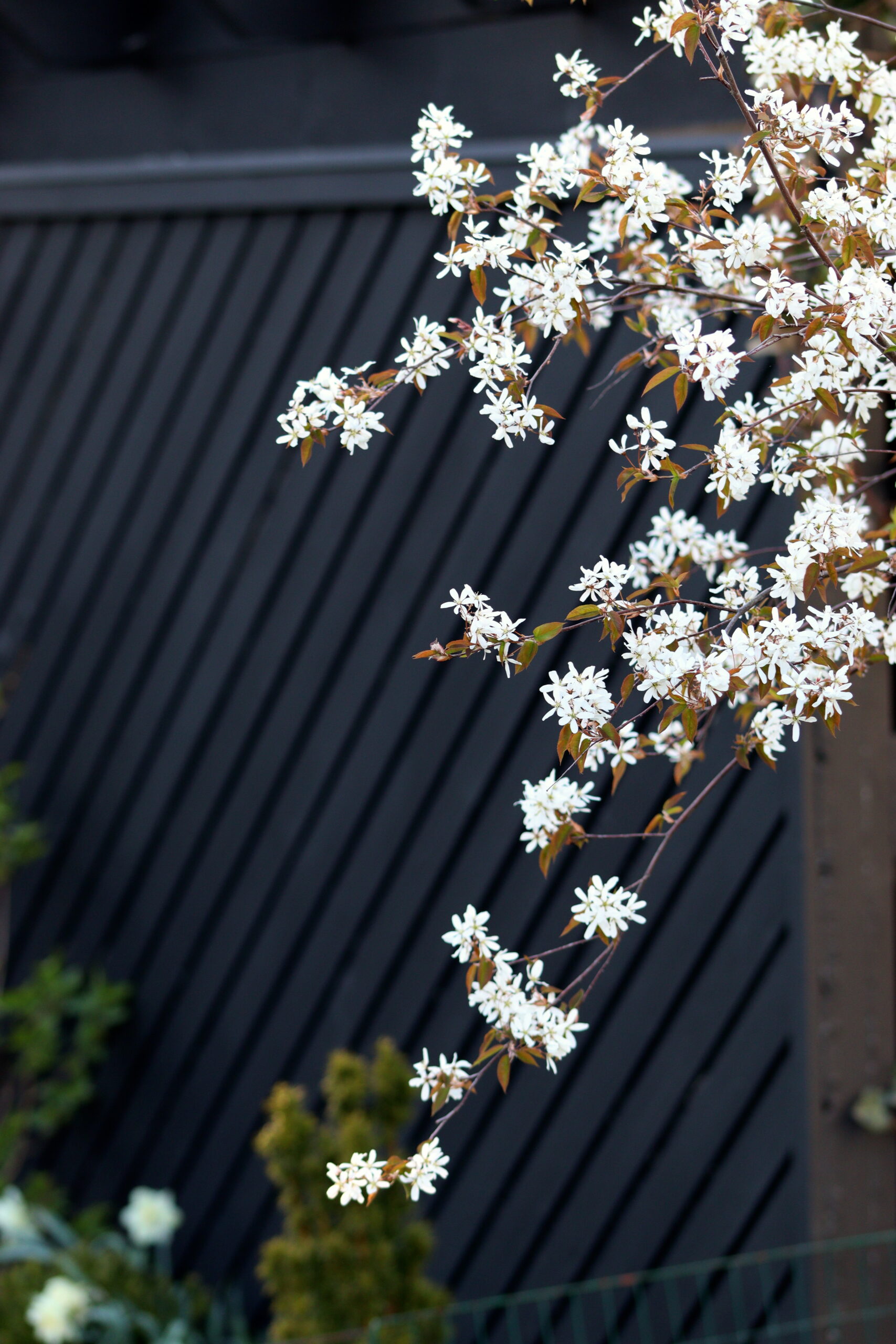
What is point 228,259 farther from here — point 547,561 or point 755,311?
point 755,311

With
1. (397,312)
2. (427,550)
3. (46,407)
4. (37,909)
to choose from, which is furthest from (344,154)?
(37,909)

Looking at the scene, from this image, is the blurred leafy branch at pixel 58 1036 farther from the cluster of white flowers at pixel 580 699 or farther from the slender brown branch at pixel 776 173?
the slender brown branch at pixel 776 173

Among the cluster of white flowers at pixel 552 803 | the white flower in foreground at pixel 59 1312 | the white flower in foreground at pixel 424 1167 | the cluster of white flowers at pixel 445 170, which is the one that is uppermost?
the cluster of white flowers at pixel 445 170

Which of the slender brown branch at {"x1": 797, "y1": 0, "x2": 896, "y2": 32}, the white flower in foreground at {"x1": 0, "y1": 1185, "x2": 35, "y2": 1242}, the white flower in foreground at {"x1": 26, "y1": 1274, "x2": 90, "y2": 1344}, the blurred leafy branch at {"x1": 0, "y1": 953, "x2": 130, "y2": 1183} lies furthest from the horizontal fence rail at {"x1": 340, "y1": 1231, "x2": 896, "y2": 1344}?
the slender brown branch at {"x1": 797, "y1": 0, "x2": 896, "y2": 32}

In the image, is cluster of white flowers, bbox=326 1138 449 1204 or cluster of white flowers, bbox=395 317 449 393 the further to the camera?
cluster of white flowers, bbox=395 317 449 393

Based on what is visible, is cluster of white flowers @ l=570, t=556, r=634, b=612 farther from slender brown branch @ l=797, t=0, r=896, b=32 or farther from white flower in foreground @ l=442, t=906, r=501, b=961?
slender brown branch @ l=797, t=0, r=896, b=32

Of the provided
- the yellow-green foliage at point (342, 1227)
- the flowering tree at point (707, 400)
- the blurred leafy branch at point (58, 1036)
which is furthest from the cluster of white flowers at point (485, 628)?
the blurred leafy branch at point (58, 1036)
